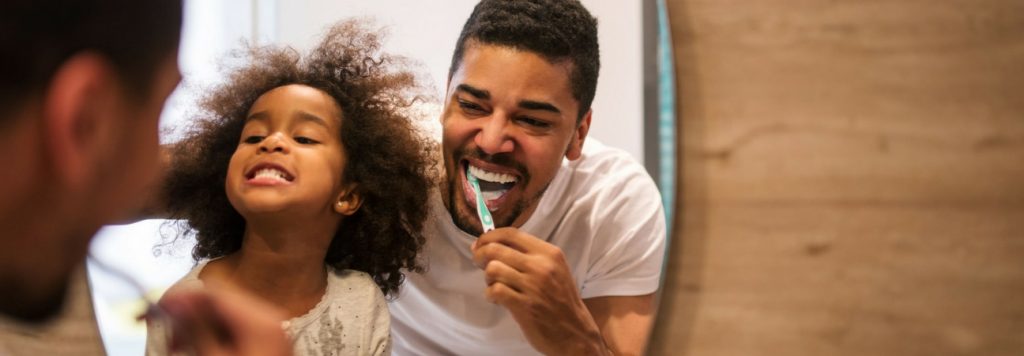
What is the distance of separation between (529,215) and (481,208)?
3 centimetres

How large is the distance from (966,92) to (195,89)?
46 cm

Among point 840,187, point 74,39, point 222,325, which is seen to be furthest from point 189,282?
point 840,187

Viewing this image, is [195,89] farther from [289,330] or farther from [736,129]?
[736,129]

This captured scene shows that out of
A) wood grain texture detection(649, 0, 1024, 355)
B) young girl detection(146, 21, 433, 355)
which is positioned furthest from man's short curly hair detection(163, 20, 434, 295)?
wood grain texture detection(649, 0, 1024, 355)

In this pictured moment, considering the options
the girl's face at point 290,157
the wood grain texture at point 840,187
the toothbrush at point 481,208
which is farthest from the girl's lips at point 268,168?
the wood grain texture at point 840,187

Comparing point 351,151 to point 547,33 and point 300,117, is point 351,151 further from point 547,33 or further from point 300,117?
point 547,33

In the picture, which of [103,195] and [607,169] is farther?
[607,169]

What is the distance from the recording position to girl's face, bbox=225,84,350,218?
0.51 m

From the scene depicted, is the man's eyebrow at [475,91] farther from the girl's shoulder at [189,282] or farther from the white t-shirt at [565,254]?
the girl's shoulder at [189,282]

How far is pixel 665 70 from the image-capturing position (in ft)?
1.88

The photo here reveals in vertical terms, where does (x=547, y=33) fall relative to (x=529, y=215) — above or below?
above

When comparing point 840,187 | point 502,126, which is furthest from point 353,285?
point 840,187

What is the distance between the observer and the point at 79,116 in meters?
0.44

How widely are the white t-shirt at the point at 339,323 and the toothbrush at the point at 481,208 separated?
0.24 feet
